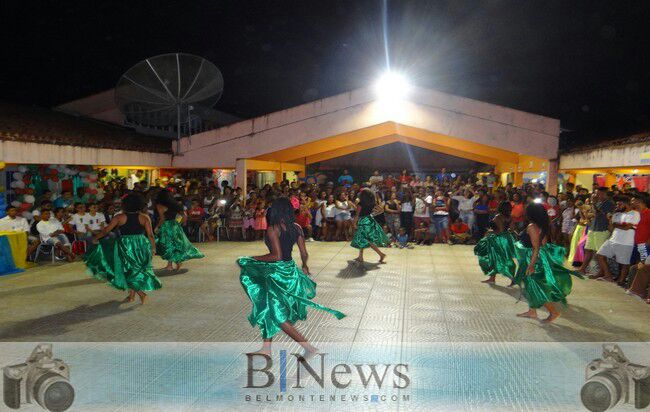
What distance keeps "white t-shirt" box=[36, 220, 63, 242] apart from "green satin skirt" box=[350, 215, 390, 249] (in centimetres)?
634

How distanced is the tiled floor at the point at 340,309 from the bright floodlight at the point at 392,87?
7.52m

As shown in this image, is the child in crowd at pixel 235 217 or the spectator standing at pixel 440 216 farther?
the child in crowd at pixel 235 217

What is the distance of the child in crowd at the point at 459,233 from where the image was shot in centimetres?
1509

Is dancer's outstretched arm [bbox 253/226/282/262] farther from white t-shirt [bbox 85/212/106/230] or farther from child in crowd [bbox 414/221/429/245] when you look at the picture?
child in crowd [bbox 414/221/429/245]

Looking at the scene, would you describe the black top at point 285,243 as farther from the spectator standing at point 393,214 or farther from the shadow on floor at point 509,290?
the spectator standing at point 393,214

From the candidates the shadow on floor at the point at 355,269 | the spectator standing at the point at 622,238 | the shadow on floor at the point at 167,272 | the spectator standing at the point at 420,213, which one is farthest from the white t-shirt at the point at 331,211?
the spectator standing at the point at 622,238

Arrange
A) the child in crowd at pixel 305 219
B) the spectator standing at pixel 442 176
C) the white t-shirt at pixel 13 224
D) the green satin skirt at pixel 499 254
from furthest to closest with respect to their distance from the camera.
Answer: the spectator standing at pixel 442 176 < the child in crowd at pixel 305 219 < the white t-shirt at pixel 13 224 < the green satin skirt at pixel 499 254

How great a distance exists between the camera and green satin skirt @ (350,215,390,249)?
1142cm

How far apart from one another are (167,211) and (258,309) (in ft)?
18.0

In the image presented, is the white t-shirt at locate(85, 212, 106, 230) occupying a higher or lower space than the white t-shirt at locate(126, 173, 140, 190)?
lower

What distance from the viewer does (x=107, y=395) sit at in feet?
15.1

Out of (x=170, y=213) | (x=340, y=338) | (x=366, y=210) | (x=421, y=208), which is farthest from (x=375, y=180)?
(x=340, y=338)

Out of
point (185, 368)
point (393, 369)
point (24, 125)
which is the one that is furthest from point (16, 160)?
point (393, 369)

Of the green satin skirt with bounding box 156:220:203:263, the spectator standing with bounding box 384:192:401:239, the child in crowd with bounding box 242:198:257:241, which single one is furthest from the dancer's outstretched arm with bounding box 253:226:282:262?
the child in crowd with bounding box 242:198:257:241
